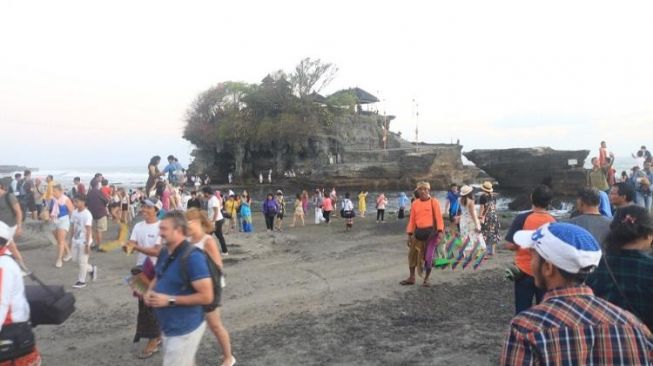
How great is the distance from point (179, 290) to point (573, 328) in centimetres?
266

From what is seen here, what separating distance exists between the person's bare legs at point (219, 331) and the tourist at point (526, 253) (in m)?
2.79

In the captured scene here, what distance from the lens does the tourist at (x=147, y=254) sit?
5480mm

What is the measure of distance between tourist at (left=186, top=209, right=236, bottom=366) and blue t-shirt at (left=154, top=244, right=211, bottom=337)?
40.1 inches

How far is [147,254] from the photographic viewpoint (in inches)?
216

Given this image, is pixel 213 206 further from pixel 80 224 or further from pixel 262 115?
pixel 262 115

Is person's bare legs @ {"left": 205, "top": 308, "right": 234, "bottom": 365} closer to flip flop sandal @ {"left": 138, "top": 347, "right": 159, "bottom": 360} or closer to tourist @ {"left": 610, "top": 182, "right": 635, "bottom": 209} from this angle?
flip flop sandal @ {"left": 138, "top": 347, "right": 159, "bottom": 360}

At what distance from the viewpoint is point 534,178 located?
159ft

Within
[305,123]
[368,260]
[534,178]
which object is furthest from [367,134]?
[368,260]

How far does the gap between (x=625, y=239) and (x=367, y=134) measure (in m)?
60.3

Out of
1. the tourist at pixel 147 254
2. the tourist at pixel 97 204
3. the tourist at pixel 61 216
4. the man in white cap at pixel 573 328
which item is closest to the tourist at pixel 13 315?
the tourist at pixel 147 254

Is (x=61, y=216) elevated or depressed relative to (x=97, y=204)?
depressed

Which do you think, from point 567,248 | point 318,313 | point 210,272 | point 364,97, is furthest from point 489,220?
point 364,97

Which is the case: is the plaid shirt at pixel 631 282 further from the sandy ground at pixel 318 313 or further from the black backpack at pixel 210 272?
the sandy ground at pixel 318 313

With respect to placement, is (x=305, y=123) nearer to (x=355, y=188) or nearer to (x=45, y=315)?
(x=355, y=188)
